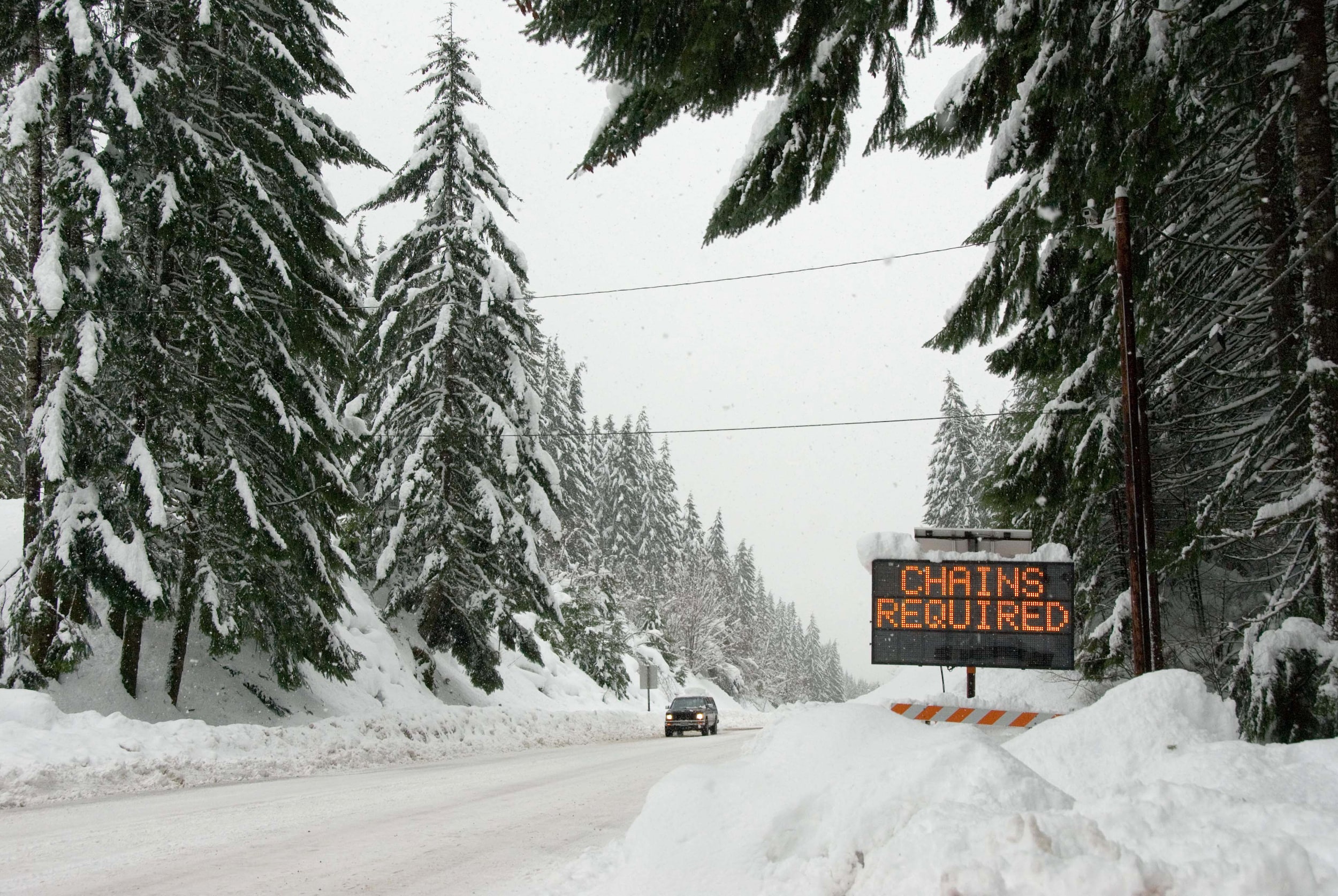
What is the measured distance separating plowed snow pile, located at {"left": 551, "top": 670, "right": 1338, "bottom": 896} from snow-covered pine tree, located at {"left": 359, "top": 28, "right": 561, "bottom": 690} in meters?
15.4

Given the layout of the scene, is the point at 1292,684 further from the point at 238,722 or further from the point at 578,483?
the point at 578,483

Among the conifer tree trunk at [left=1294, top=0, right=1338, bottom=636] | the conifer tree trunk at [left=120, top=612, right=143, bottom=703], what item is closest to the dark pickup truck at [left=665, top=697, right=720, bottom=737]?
the conifer tree trunk at [left=120, top=612, right=143, bottom=703]

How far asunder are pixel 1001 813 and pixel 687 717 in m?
26.2

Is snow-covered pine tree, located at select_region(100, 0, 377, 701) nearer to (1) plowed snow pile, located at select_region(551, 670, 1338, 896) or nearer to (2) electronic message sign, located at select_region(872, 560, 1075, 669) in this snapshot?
(2) electronic message sign, located at select_region(872, 560, 1075, 669)

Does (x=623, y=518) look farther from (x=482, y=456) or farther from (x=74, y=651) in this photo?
(x=74, y=651)

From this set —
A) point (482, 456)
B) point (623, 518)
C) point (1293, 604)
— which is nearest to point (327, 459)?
point (482, 456)

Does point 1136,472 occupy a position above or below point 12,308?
below

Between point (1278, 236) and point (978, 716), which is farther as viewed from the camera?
point (978, 716)

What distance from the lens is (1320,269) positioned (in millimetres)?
8852

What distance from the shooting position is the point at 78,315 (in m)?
13.0

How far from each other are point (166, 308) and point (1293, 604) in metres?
16.1

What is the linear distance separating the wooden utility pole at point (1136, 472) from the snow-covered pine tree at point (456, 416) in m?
13.1

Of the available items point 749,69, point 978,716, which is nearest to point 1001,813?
point 749,69

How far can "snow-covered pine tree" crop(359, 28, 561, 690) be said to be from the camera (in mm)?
21500
